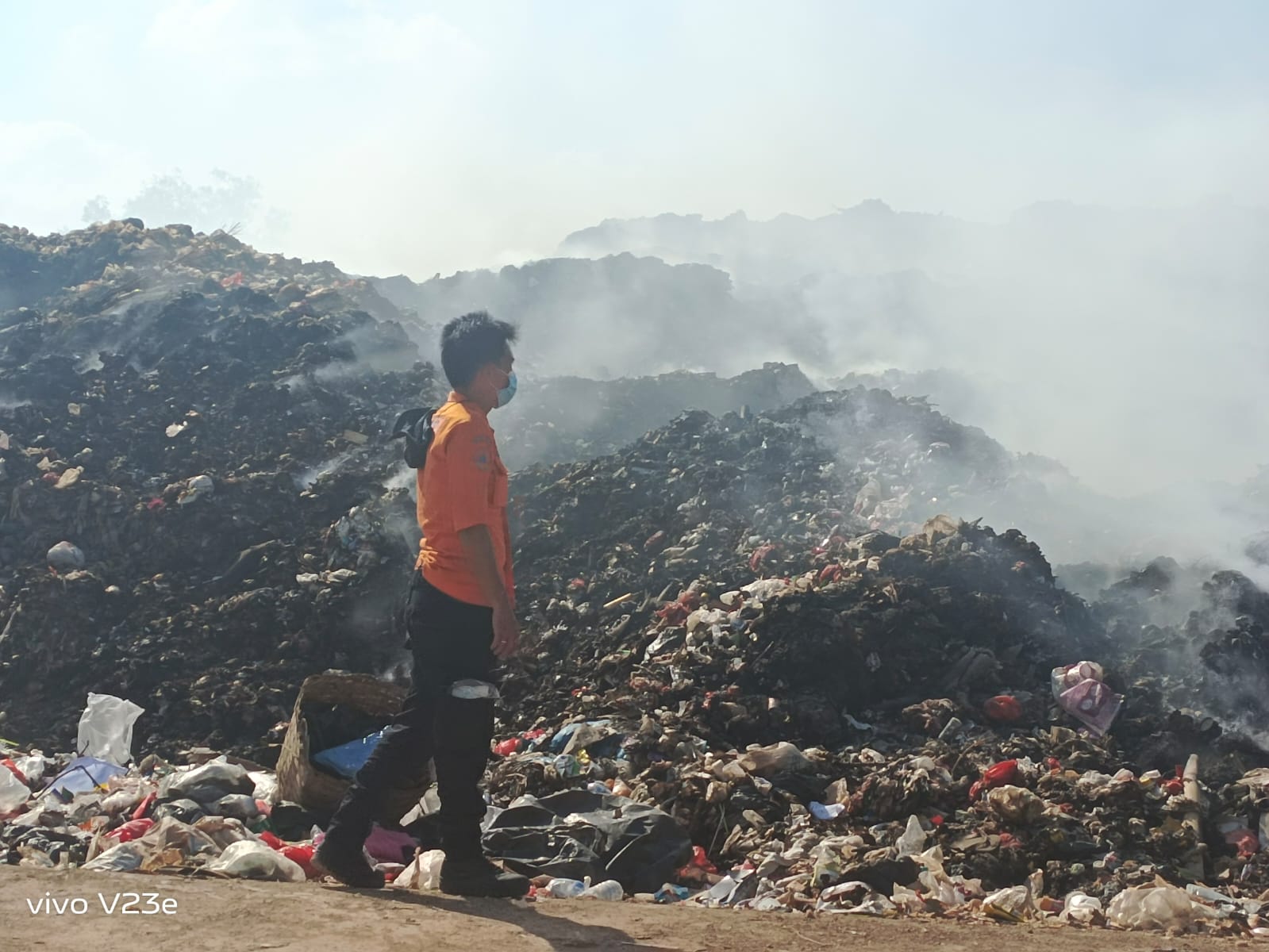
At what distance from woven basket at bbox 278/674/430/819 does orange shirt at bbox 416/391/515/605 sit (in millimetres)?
1300

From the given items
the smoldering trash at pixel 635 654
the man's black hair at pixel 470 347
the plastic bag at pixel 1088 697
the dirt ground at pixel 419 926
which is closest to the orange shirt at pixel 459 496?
the man's black hair at pixel 470 347

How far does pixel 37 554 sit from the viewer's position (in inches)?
331

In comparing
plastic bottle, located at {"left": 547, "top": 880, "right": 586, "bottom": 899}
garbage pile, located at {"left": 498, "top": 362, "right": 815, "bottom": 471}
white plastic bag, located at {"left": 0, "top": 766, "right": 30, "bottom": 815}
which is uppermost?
garbage pile, located at {"left": 498, "top": 362, "right": 815, "bottom": 471}

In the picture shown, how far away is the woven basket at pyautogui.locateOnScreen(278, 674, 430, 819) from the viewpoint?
12.9 ft

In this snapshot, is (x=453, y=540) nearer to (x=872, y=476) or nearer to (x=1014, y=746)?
(x=1014, y=746)

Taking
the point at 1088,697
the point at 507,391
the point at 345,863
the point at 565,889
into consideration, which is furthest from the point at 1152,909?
the point at 1088,697

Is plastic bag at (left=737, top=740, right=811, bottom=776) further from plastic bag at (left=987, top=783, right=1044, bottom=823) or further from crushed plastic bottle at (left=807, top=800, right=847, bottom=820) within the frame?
plastic bag at (left=987, top=783, right=1044, bottom=823)

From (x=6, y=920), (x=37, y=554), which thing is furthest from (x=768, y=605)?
(x=37, y=554)

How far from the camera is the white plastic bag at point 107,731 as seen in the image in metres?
5.13

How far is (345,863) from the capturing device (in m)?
2.84

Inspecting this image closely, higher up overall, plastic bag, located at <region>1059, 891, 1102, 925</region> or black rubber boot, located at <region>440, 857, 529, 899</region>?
black rubber boot, located at <region>440, 857, 529, 899</region>

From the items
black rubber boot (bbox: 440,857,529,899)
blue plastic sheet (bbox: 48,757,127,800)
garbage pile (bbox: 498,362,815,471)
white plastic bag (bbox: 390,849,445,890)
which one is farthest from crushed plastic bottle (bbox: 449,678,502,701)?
garbage pile (bbox: 498,362,815,471)

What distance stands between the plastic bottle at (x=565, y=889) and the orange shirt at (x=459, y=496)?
3.14 feet

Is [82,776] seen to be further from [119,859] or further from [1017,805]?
[1017,805]
